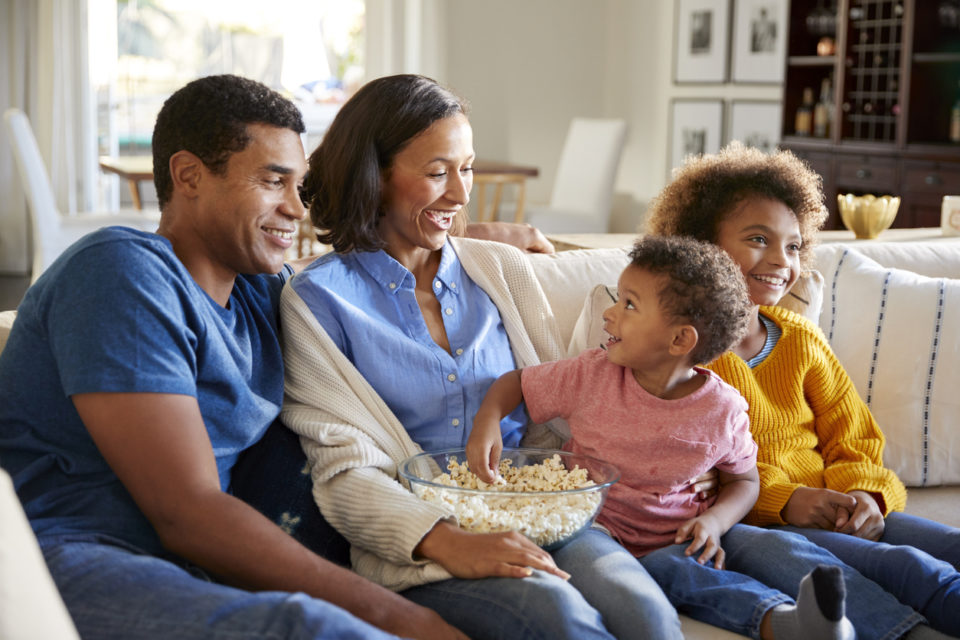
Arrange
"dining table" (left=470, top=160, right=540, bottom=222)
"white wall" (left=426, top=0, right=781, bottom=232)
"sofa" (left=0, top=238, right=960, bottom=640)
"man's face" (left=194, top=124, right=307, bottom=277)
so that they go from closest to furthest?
"man's face" (left=194, top=124, right=307, bottom=277) → "sofa" (left=0, top=238, right=960, bottom=640) → "dining table" (left=470, top=160, right=540, bottom=222) → "white wall" (left=426, top=0, right=781, bottom=232)

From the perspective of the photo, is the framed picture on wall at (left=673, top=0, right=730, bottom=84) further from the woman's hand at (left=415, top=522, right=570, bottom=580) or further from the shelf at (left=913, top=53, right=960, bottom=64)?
the woman's hand at (left=415, top=522, right=570, bottom=580)

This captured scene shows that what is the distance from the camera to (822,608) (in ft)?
4.30

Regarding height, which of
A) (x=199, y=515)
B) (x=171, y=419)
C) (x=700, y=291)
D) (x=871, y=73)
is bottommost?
(x=199, y=515)

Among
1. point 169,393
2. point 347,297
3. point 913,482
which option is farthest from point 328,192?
point 913,482

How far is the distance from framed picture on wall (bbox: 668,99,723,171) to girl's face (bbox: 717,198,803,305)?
4.30m

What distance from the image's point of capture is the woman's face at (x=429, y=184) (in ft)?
5.52

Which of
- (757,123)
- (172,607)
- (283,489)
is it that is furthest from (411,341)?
(757,123)

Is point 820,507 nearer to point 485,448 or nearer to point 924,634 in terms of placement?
point 924,634

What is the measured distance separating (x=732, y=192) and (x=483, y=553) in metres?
0.86

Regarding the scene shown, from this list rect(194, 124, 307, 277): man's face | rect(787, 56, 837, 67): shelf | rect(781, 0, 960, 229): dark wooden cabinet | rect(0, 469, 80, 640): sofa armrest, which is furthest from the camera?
rect(787, 56, 837, 67): shelf

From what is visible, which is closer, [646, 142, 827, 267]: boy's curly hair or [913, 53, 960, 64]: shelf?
[646, 142, 827, 267]: boy's curly hair

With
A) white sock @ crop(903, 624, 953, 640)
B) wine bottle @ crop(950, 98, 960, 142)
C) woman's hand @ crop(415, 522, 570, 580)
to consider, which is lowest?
white sock @ crop(903, 624, 953, 640)

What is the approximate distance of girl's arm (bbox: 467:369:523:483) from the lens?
1.54 meters

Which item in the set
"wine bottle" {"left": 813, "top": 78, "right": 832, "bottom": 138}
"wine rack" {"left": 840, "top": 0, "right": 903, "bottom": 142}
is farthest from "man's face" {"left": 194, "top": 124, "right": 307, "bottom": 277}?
"wine bottle" {"left": 813, "top": 78, "right": 832, "bottom": 138}
